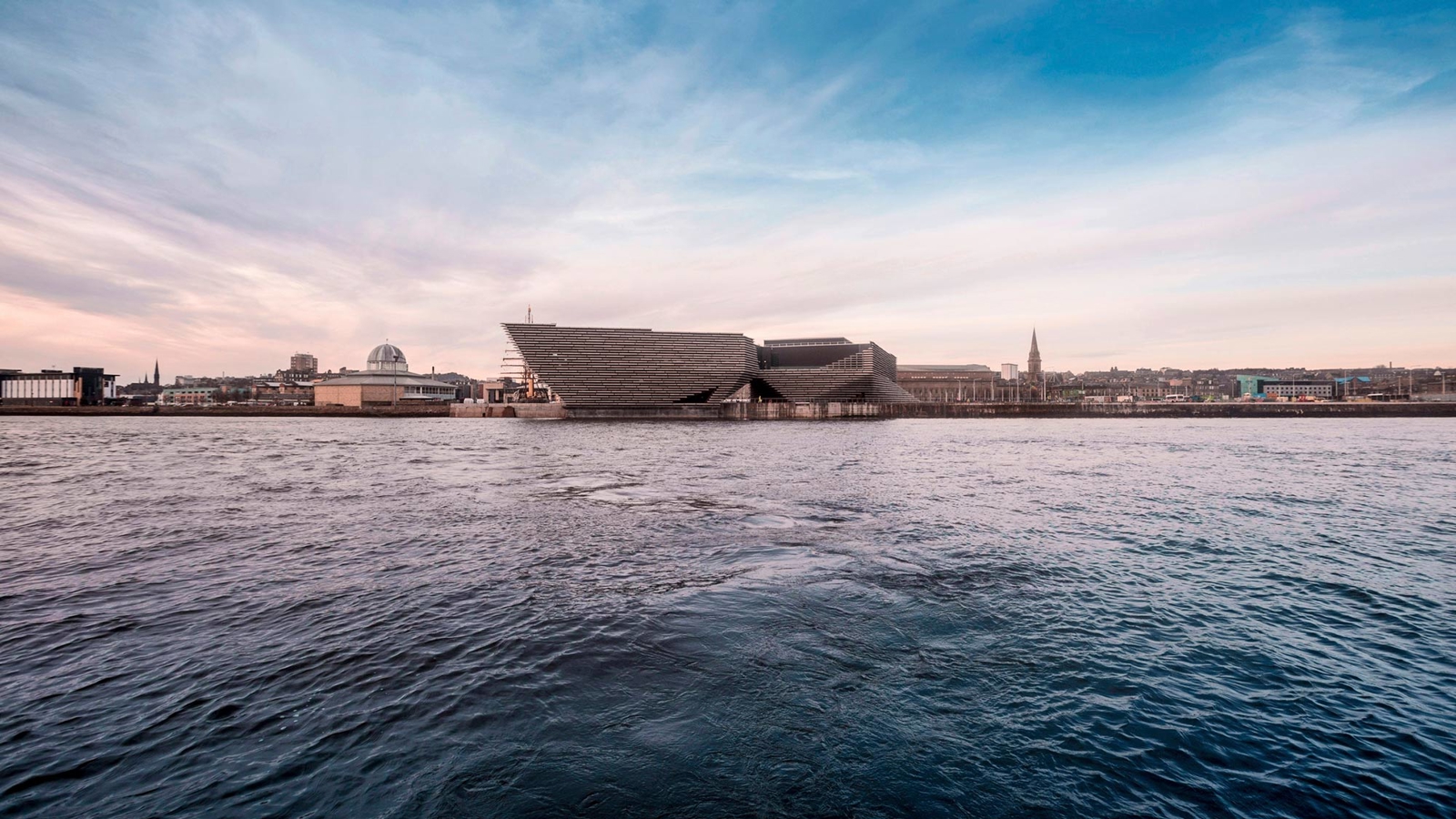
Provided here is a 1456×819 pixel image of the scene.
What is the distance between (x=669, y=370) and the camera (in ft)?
381

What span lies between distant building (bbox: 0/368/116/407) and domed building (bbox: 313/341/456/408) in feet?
151

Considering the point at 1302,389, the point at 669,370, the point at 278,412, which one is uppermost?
the point at 669,370

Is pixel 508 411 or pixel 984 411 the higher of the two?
pixel 508 411

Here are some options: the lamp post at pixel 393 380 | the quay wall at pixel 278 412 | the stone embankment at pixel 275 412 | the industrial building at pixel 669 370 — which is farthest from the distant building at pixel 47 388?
the industrial building at pixel 669 370

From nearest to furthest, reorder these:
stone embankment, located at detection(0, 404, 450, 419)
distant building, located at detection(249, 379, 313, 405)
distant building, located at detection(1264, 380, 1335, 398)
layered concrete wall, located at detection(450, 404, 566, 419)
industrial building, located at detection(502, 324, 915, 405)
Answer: industrial building, located at detection(502, 324, 915, 405), layered concrete wall, located at detection(450, 404, 566, 419), stone embankment, located at detection(0, 404, 450, 419), distant building, located at detection(249, 379, 313, 405), distant building, located at detection(1264, 380, 1335, 398)

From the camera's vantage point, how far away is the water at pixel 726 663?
5.13 metres

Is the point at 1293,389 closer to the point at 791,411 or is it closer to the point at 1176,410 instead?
the point at 1176,410

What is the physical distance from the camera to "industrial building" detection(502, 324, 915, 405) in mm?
110000

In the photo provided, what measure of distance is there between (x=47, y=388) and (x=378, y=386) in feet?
226

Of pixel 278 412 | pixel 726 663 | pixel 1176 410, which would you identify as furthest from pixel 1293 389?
pixel 278 412

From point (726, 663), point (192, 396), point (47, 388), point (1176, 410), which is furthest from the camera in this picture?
point (192, 396)

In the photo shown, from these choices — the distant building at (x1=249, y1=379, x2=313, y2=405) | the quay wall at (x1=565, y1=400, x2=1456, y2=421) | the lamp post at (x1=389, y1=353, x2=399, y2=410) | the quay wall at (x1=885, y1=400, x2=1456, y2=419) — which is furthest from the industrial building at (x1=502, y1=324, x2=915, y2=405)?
the distant building at (x1=249, y1=379, x2=313, y2=405)

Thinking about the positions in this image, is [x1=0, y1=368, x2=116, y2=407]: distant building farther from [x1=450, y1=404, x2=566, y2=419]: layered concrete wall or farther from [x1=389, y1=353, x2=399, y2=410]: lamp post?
[x1=450, y1=404, x2=566, y2=419]: layered concrete wall

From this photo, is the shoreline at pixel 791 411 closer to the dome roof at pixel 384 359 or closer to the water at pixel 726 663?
the dome roof at pixel 384 359
